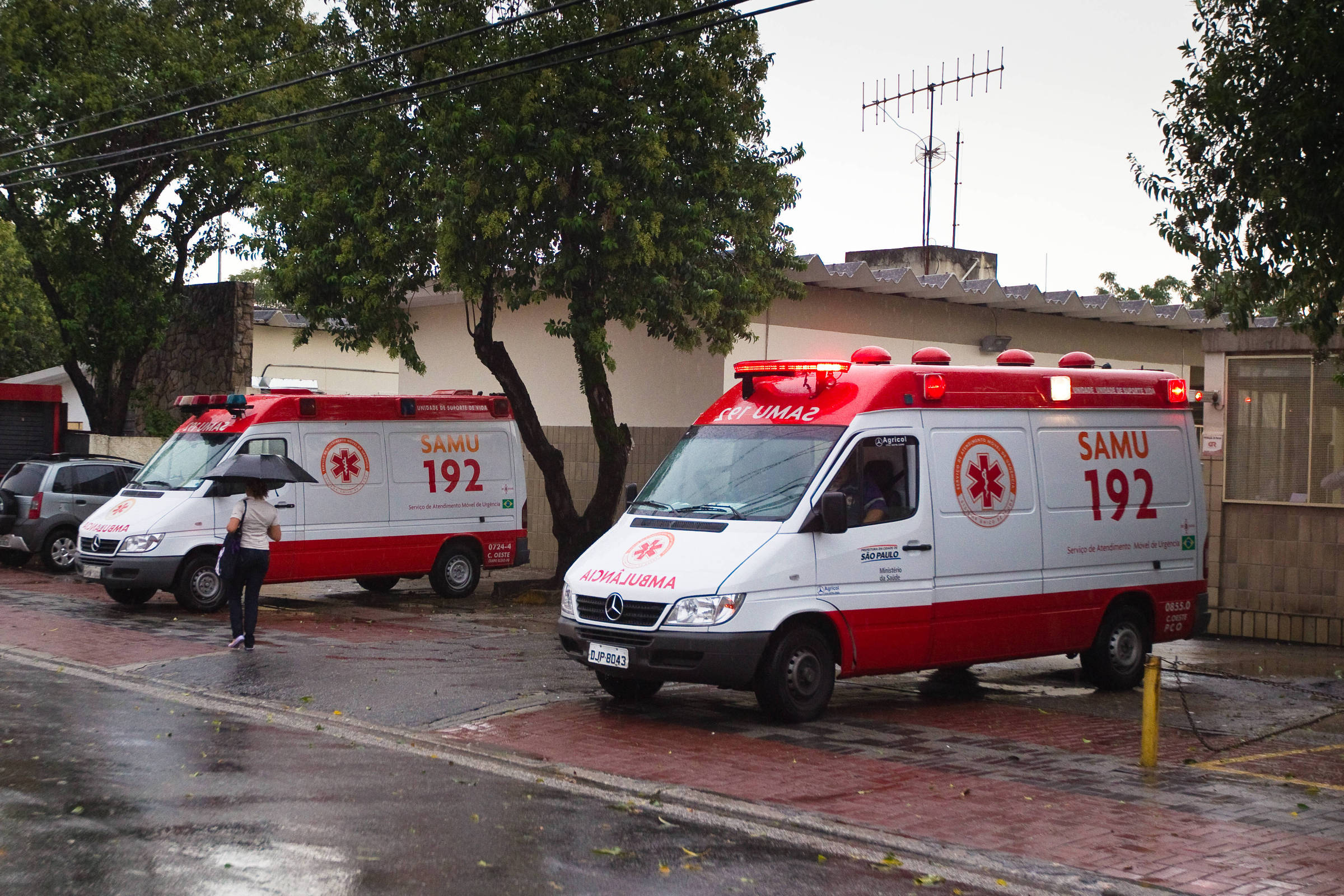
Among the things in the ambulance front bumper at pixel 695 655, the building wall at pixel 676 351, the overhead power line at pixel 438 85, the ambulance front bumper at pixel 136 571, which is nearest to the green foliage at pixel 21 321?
the overhead power line at pixel 438 85

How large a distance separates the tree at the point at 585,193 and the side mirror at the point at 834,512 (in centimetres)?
739

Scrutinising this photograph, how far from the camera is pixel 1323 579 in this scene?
15125 millimetres

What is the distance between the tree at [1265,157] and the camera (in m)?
9.95

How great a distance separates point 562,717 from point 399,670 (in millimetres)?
2630

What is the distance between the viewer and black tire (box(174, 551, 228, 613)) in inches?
635

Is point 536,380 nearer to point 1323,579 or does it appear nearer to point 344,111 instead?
point 344,111

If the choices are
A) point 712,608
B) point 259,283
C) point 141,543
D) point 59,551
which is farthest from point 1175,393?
point 259,283

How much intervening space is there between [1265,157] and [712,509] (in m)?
4.94

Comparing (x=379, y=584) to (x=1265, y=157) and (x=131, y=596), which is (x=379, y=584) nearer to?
(x=131, y=596)

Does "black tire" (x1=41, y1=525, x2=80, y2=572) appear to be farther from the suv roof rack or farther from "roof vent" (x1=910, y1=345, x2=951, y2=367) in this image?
"roof vent" (x1=910, y1=345, x2=951, y2=367)

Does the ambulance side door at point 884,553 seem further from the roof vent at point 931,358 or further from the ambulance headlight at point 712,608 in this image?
the roof vent at point 931,358

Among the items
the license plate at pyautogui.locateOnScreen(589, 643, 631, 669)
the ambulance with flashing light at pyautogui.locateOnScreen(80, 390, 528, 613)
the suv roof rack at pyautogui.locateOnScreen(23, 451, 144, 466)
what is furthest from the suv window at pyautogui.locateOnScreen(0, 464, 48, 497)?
the license plate at pyautogui.locateOnScreen(589, 643, 631, 669)

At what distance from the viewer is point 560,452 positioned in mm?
20203

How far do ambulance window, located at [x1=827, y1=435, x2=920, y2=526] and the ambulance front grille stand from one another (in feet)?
5.25
